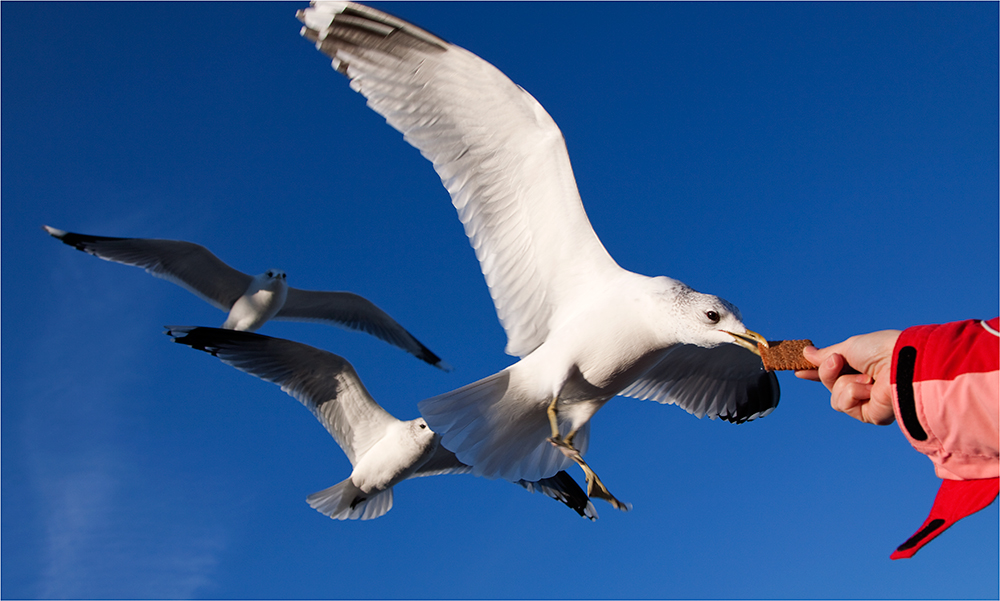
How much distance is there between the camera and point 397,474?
5664 mm

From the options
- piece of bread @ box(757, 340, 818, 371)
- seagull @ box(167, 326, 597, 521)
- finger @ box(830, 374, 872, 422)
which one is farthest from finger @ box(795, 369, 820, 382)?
seagull @ box(167, 326, 597, 521)

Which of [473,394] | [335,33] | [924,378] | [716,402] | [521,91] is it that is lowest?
[924,378]

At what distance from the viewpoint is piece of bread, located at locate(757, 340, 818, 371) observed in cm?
204

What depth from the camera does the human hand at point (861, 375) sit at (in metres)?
1.75

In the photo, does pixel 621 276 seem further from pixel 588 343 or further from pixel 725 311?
pixel 725 311

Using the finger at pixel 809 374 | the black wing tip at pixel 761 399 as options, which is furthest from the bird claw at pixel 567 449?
the black wing tip at pixel 761 399

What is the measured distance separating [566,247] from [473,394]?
2.40 ft

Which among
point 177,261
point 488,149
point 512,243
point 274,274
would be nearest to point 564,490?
point 512,243

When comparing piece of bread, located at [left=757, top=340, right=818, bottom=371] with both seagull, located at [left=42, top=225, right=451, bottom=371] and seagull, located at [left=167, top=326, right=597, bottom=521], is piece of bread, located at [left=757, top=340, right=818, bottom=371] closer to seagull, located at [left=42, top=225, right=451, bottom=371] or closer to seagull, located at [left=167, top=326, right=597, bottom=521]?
seagull, located at [left=167, top=326, right=597, bottom=521]

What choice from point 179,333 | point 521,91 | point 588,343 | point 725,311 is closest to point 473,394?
point 588,343

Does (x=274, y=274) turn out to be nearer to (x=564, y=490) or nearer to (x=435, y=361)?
(x=435, y=361)

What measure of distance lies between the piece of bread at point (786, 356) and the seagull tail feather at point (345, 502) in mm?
4584

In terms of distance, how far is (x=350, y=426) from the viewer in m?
5.89

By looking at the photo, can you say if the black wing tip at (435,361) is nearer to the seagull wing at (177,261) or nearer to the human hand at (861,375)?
the seagull wing at (177,261)
